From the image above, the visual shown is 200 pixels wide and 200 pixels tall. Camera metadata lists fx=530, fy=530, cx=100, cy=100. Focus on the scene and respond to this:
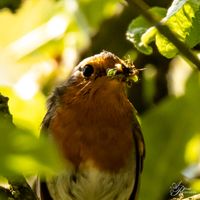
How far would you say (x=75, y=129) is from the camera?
3498mm

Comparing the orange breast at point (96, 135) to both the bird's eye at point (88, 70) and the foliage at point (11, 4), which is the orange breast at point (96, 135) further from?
the foliage at point (11, 4)

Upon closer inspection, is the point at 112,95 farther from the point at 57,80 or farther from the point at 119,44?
the point at 119,44

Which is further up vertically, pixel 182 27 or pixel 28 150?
pixel 182 27

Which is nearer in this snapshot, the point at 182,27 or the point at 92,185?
the point at 182,27

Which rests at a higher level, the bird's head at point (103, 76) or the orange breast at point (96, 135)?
the bird's head at point (103, 76)

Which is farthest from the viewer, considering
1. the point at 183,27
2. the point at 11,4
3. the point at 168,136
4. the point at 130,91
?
the point at 130,91

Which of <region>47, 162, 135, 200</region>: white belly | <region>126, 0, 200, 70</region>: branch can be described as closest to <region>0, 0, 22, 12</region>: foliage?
<region>126, 0, 200, 70</region>: branch

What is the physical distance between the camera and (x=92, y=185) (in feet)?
11.7

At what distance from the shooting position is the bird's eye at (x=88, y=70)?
3492 mm

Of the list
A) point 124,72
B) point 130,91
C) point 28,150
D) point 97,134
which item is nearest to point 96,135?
point 97,134

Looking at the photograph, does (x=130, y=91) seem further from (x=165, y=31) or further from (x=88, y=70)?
(x=165, y=31)

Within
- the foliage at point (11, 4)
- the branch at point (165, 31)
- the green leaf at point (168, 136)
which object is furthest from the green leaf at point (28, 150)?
the green leaf at point (168, 136)

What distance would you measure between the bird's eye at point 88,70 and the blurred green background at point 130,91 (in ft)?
0.73

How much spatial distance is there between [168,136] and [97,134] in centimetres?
68
